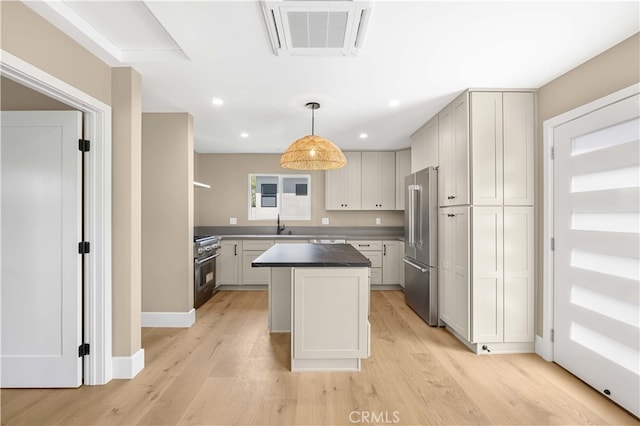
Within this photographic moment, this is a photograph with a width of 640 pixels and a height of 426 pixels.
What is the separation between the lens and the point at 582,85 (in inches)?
89.0

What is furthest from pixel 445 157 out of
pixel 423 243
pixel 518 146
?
pixel 423 243

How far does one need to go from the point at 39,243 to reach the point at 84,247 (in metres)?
0.28

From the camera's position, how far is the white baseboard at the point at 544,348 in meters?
2.56

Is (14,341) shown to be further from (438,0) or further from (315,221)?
(315,221)

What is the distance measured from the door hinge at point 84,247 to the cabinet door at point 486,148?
124 inches

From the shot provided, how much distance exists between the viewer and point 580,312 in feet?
7.43

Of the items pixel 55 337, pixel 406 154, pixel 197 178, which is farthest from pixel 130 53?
pixel 406 154

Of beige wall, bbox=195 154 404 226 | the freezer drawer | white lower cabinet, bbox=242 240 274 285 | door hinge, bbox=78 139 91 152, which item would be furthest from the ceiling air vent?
beige wall, bbox=195 154 404 226

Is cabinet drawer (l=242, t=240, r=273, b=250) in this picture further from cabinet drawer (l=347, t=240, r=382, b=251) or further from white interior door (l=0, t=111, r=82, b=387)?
white interior door (l=0, t=111, r=82, b=387)

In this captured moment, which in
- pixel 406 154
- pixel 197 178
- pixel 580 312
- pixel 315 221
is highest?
pixel 406 154

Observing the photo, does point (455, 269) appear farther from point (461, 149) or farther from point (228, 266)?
point (228, 266)

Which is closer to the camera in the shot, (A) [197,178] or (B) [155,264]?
(B) [155,264]

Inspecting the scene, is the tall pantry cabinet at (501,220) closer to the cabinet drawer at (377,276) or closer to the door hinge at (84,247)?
the cabinet drawer at (377,276)

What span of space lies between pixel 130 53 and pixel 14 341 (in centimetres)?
224
